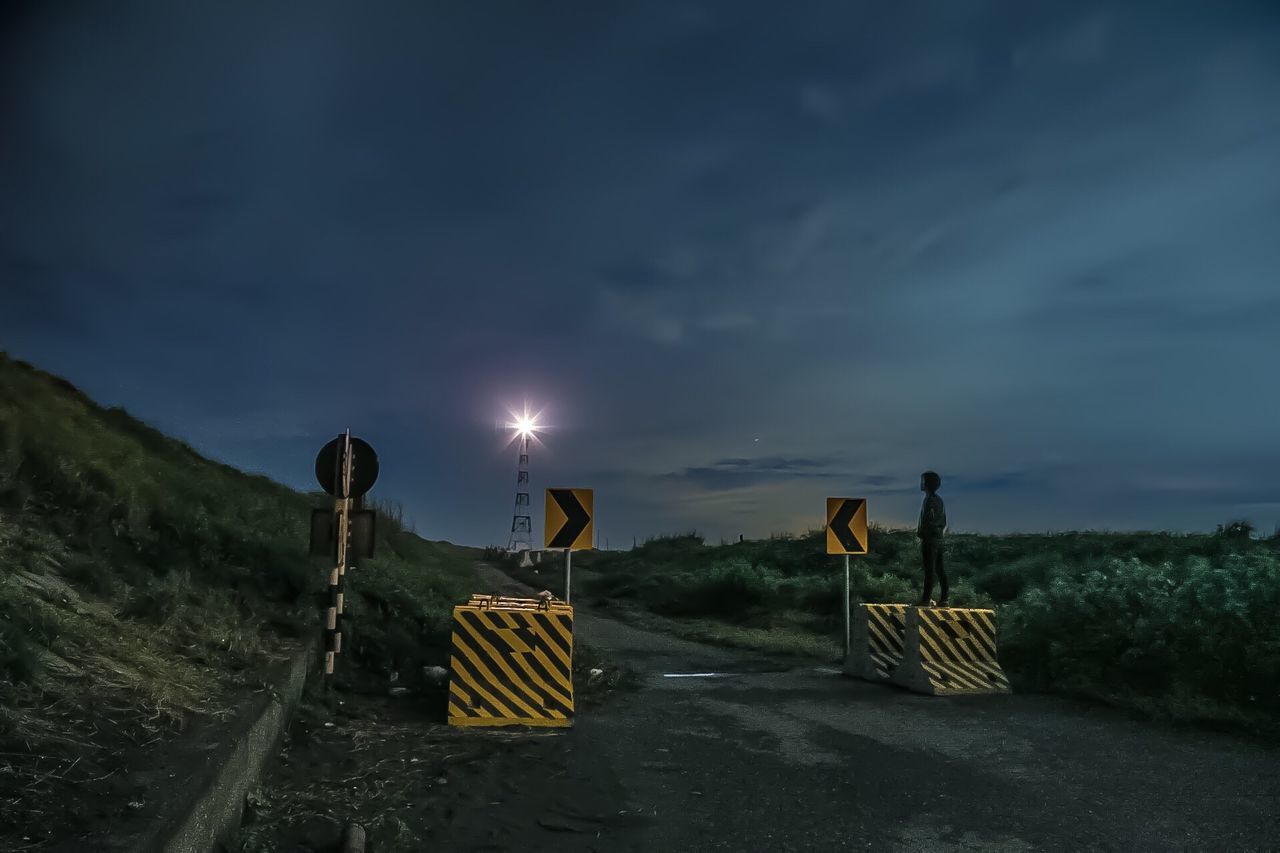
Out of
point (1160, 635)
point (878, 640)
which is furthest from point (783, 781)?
point (1160, 635)

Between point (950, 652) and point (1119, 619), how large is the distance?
2.34 meters

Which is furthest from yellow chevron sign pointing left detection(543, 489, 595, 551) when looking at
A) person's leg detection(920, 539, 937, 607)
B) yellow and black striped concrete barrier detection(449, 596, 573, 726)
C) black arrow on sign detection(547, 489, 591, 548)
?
person's leg detection(920, 539, 937, 607)

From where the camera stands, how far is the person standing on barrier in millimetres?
13164

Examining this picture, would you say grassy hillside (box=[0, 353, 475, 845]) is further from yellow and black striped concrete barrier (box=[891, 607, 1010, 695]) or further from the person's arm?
the person's arm

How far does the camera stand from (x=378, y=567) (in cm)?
1446

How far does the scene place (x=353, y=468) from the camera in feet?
34.1

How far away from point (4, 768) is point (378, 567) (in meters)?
10.1

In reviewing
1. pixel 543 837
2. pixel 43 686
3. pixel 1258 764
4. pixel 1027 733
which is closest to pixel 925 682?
pixel 1027 733

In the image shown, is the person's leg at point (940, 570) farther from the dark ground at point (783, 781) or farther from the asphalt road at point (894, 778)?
the dark ground at point (783, 781)

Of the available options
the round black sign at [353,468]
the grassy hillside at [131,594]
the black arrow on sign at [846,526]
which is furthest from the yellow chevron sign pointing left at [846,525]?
the round black sign at [353,468]

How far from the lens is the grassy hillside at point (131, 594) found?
18.2 ft

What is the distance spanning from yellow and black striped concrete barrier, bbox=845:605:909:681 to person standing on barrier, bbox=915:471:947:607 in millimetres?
821

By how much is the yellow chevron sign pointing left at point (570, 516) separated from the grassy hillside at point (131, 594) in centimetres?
216

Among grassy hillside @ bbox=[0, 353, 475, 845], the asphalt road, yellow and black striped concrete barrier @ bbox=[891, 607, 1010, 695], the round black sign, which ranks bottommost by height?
the asphalt road
